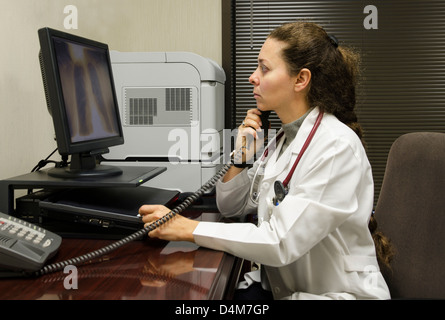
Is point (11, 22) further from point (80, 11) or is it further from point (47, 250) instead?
point (47, 250)

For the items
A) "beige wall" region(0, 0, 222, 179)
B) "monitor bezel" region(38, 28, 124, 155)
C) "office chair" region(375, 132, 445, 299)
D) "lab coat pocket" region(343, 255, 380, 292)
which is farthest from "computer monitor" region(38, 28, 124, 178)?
"office chair" region(375, 132, 445, 299)

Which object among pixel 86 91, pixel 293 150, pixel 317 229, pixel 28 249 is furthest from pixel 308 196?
pixel 86 91

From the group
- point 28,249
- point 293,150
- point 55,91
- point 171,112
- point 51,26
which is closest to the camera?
point 28,249

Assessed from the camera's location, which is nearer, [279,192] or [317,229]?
[317,229]

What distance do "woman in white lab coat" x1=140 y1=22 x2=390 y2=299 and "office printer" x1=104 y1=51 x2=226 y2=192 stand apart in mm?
453

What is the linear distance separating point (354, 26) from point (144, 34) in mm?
1247

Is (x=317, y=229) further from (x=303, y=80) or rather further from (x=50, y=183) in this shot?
(x=50, y=183)

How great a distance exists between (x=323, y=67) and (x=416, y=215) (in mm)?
501

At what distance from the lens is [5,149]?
64.2 inches

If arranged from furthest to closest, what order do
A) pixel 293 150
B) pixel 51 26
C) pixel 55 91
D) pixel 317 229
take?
pixel 51 26, pixel 293 150, pixel 55 91, pixel 317 229

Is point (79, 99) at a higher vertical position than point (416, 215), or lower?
higher

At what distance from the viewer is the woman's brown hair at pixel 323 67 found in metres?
1.25

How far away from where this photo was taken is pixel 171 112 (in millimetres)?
1885

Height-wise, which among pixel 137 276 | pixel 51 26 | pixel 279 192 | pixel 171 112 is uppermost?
pixel 51 26
